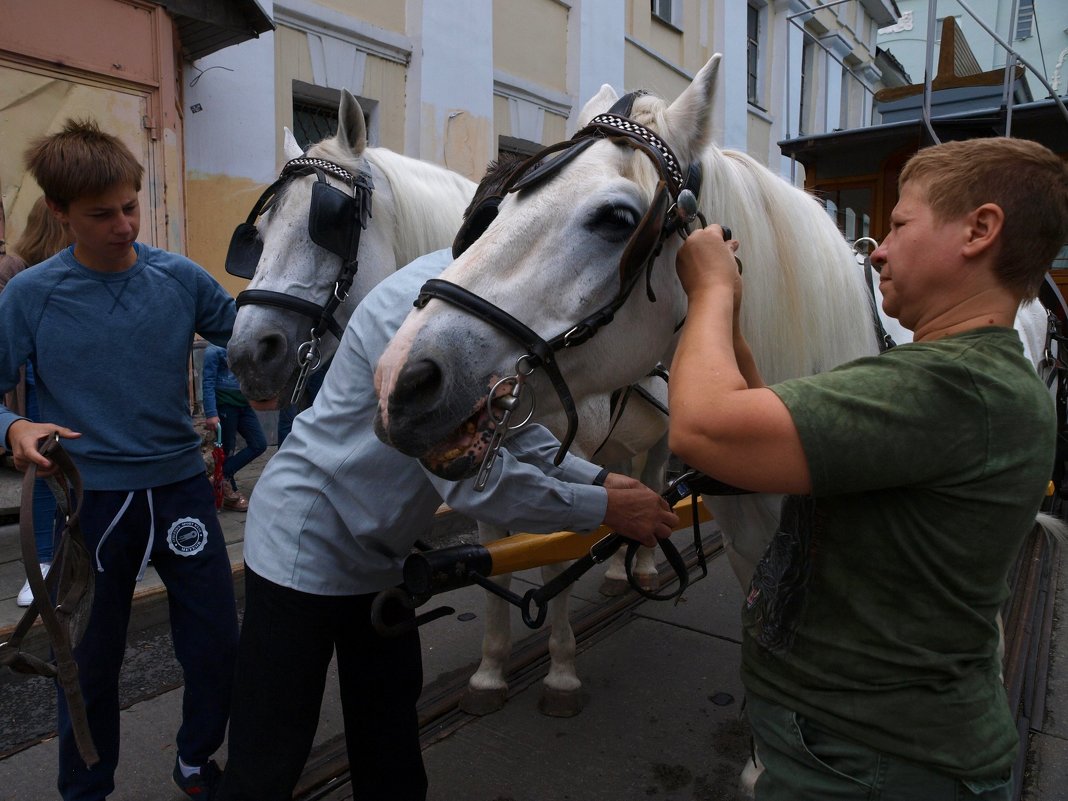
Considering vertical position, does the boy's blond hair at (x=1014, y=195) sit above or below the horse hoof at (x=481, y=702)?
above

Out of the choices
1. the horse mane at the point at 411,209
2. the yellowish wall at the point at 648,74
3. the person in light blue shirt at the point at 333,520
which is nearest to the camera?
the person in light blue shirt at the point at 333,520

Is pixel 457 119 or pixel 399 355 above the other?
pixel 457 119

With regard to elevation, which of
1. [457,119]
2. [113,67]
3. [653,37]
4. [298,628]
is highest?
[653,37]

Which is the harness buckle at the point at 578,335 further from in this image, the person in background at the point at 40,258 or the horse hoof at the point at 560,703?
the person in background at the point at 40,258

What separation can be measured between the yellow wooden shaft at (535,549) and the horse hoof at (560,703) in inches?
41.4

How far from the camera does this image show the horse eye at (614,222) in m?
1.31

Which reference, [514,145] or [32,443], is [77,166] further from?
[514,145]

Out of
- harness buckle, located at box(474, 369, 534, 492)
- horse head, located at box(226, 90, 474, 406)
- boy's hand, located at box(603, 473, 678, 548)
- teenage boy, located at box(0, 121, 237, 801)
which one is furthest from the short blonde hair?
harness buckle, located at box(474, 369, 534, 492)

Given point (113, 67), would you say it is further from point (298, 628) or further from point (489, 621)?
point (298, 628)

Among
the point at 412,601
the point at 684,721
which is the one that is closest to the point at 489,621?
the point at 684,721

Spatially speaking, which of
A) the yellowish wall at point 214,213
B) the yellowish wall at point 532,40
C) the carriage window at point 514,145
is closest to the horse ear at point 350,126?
the yellowish wall at point 214,213

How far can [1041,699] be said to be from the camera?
10.3 feet

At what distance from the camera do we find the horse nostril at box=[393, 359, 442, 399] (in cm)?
118

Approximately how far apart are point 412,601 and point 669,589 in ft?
9.87
